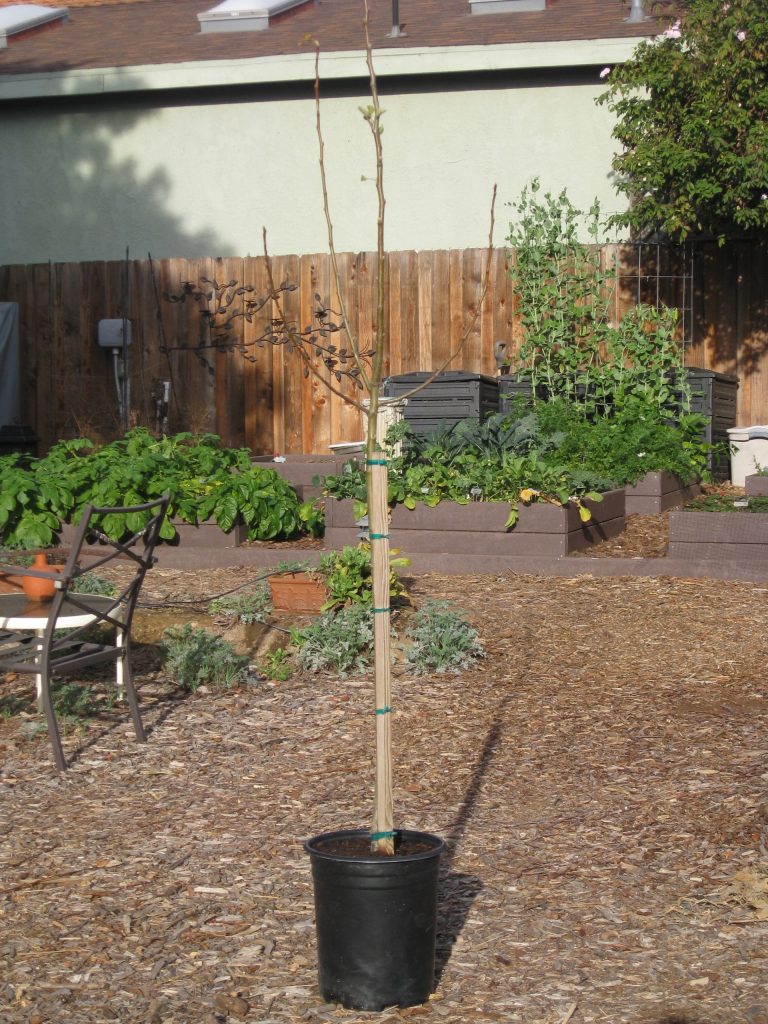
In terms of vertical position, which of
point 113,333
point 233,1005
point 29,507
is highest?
point 113,333

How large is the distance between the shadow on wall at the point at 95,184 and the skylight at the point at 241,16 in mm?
2061

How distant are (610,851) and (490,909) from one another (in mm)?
569

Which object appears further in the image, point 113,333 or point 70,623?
point 113,333

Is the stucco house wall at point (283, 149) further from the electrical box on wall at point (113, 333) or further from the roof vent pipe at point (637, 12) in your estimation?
the electrical box on wall at point (113, 333)

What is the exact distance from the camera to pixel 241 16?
52.4 ft

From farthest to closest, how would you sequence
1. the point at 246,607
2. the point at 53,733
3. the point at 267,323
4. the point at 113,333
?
1. the point at 113,333
2. the point at 267,323
3. the point at 246,607
4. the point at 53,733

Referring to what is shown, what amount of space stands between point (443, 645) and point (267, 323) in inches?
298

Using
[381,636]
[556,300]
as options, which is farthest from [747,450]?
[381,636]

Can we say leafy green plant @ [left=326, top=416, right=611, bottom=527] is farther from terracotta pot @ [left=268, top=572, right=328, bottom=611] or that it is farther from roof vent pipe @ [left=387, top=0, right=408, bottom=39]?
roof vent pipe @ [left=387, top=0, right=408, bottom=39]

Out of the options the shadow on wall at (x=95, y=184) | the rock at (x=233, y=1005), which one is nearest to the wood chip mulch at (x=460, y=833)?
the rock at (x=233, y=1005)

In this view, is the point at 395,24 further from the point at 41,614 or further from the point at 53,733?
the point at 53,733

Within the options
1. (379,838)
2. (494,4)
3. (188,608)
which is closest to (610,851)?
(379,838)

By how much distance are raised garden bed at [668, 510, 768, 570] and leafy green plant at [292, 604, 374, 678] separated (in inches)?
96.8

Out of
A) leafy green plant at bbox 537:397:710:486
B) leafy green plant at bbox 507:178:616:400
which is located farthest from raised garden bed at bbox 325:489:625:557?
leafy green plant at bbox 507:178:616:400
